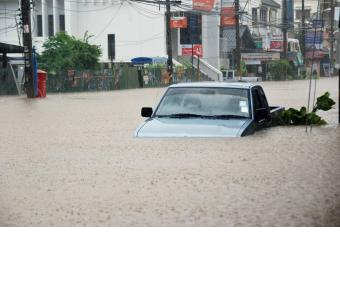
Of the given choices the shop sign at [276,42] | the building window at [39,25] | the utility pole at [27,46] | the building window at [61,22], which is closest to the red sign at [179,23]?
the building window at [61,22]

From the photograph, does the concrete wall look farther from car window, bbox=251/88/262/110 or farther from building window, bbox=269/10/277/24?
car window, bbox=251/88/262/110

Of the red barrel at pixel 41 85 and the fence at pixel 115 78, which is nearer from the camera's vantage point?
the red barrel at pixel 41 85

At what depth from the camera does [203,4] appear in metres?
53.0

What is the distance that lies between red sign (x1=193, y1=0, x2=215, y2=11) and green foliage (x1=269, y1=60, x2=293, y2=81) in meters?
5.87

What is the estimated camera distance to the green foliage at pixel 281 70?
5634 cm

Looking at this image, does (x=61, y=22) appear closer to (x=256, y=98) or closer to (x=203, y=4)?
(x=203, y=4)

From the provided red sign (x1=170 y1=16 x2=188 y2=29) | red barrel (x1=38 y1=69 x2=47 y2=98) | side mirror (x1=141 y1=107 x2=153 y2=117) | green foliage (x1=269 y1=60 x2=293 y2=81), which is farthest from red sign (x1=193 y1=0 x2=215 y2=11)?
→ side mirror (x1=141 y1=107 x2=153 y2=117)

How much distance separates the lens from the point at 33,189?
9.74 meters

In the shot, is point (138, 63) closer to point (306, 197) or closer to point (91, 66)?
point (91, 66)

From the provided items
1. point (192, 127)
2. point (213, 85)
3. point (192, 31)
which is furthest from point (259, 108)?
point (192, 31)

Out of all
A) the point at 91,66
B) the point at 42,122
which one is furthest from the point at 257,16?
the point at 42,122

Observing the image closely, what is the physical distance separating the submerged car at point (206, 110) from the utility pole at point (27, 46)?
22587mm

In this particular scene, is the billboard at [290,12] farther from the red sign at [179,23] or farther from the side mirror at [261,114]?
the side mirror at [261,114]

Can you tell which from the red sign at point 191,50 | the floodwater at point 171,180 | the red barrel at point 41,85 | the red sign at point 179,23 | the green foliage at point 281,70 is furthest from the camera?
the green foliage at point 281,70
